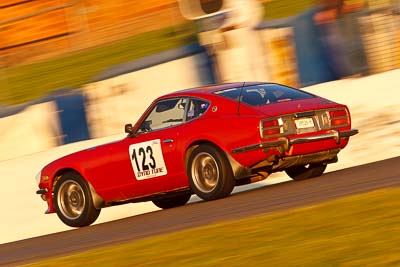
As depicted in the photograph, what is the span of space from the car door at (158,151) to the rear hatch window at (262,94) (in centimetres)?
61

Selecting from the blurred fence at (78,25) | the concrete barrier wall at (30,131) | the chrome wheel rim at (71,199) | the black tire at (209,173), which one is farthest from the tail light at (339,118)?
the blurred fence at (78,25)

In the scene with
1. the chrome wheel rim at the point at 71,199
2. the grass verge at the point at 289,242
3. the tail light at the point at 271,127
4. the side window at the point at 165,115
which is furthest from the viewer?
the chrome wheel rim at the point at 71,199

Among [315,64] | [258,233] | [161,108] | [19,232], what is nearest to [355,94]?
[315,64]

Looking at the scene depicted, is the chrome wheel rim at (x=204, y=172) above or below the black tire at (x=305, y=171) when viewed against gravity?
above

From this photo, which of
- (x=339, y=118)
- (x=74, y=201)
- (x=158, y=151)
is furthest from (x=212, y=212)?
(x=74, y=201)

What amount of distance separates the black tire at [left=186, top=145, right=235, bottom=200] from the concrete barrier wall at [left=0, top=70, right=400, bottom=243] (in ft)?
7.66

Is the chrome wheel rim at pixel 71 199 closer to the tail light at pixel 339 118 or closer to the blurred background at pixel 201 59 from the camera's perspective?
the blurred background at pixel 201 59

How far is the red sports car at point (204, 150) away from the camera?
11.7m

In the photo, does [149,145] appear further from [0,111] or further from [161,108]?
[0,111]

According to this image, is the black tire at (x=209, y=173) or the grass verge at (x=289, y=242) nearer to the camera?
the grass verge at (x=289, y=242)

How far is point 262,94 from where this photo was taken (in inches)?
483

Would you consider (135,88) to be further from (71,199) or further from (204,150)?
(204,150)

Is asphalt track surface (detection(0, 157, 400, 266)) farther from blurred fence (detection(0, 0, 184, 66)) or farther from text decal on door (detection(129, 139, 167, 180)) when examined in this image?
blurred fence (detection(0, 0, 184, 66))

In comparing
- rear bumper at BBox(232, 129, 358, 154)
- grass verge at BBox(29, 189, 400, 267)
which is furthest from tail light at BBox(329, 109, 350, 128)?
grass verge at BBox(29, 189, 400, 267)
